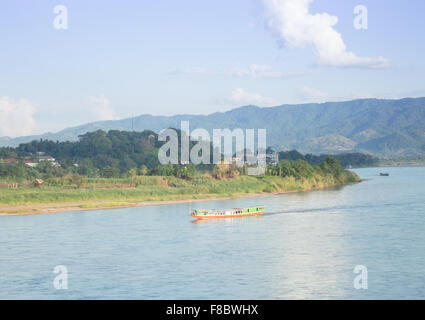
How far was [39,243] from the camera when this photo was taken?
3797 centimetres

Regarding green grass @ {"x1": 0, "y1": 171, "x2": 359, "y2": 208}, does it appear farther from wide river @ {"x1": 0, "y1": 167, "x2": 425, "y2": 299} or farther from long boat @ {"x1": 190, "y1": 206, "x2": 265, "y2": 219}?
long boat @ {"x1": 190, "y1": 206, "x2": 265, "y2": 219}

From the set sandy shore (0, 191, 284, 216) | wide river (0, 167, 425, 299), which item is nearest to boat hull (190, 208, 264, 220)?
wide river (0, 167, 425, 299)

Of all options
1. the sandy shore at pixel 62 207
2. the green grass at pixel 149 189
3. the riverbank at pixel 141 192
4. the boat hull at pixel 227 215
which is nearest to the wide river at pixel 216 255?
the boat hull at pixel 227 215

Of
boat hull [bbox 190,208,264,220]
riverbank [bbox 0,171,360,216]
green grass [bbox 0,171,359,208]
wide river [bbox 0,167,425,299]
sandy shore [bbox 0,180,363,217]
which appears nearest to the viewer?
wide river [bbox 0,167,425,299]

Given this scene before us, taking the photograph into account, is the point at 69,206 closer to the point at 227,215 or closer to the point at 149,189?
the point at 149,189

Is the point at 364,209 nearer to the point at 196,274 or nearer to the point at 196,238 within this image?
the point at 196,238

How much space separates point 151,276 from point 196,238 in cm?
1136

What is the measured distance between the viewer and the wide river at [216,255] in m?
26.5

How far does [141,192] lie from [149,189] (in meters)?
2.07

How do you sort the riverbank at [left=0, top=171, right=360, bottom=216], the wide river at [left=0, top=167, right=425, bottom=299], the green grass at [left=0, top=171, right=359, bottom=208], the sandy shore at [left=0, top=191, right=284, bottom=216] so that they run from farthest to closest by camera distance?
the green grass at [left=0, top=171, right=359, bottom=208]
the riverbank at [left=0, top=171, right=360, bottom=216]
the sandy shore at [left=0, top=191, right=284, bottom=216]
the wide river at [left=0, top=167, right=425, bottom=299]

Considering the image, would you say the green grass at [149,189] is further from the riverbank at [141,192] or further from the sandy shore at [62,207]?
the sandy shore at [62,207]

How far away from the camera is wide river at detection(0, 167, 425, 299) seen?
2655 centimetres

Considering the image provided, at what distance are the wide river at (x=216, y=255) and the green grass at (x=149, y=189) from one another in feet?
24.5
